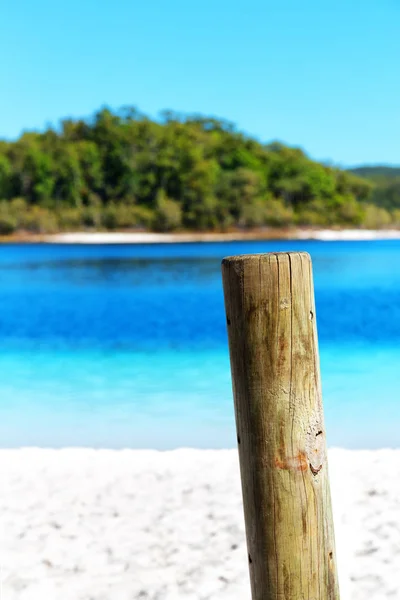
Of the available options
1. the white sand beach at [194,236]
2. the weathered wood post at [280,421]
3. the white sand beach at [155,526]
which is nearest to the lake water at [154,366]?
the white sand beach at [155,526]

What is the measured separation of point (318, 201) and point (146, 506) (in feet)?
254

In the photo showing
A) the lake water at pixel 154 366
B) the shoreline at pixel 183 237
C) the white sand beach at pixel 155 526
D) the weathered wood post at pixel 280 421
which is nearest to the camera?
the weathered wood post at pixel 280 421

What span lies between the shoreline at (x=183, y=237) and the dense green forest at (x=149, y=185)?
0.77 m

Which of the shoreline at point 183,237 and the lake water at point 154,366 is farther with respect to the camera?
the shoreline at point 183,237

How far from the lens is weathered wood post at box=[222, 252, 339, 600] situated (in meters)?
1.55

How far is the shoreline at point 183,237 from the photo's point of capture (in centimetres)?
7148

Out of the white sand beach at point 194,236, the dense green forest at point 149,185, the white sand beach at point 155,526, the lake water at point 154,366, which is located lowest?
the white sand beach at point 155,526

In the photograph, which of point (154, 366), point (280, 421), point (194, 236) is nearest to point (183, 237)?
point (194, 236)

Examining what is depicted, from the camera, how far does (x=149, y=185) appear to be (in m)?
76.2

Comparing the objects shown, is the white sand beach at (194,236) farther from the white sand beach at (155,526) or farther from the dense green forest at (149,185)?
the white sand beach at (155,526)

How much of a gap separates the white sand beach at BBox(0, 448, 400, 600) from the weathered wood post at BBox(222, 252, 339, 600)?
1346 mm

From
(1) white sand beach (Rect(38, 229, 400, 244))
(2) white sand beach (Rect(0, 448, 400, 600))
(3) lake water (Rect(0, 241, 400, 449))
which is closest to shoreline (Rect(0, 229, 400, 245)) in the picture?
(1) white sand beach (Rect(38, 229, 400, 244))

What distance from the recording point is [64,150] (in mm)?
76438

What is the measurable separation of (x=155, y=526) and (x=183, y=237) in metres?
70.8
